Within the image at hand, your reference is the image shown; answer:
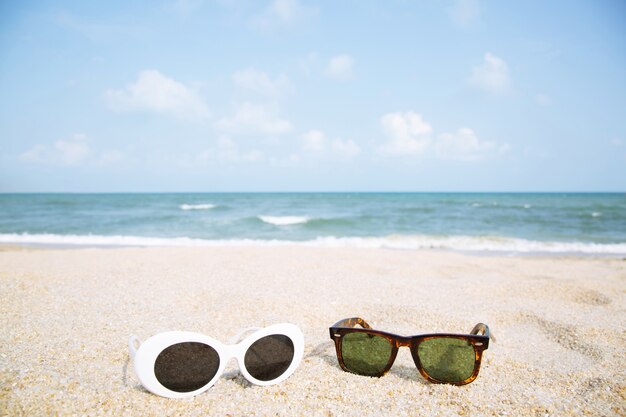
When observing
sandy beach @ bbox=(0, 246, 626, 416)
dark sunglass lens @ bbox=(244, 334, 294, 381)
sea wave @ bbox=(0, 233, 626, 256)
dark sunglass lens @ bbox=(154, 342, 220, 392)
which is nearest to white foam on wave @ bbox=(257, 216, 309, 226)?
sea wave @ bbox=(0, 233, 626, 256)

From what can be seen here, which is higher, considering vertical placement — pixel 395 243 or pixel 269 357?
pixel 269 357

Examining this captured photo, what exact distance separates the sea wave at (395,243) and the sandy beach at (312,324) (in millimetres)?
5147

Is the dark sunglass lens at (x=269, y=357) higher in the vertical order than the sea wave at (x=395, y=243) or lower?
higher

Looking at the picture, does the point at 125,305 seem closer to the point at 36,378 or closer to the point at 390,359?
the point at 36,378

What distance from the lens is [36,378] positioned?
2133 millimetres

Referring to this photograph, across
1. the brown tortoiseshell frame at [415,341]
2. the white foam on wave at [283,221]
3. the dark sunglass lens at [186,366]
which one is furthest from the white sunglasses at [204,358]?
the white foam on wave at [283,221]

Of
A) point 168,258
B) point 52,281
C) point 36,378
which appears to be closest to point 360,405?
point 36,378

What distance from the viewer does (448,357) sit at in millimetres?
2271

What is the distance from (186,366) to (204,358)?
103 millimetres

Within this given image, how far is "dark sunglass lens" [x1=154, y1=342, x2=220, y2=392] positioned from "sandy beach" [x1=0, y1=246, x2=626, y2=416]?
0.35 ft

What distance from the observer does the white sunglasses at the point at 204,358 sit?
6.23 ft

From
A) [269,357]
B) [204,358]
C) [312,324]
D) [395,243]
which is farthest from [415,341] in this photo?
[395,243]

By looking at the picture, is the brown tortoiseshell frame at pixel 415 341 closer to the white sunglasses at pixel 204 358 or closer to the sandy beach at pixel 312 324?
the sandy beach at pixel 312 324

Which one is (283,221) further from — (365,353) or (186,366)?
(186,366)
